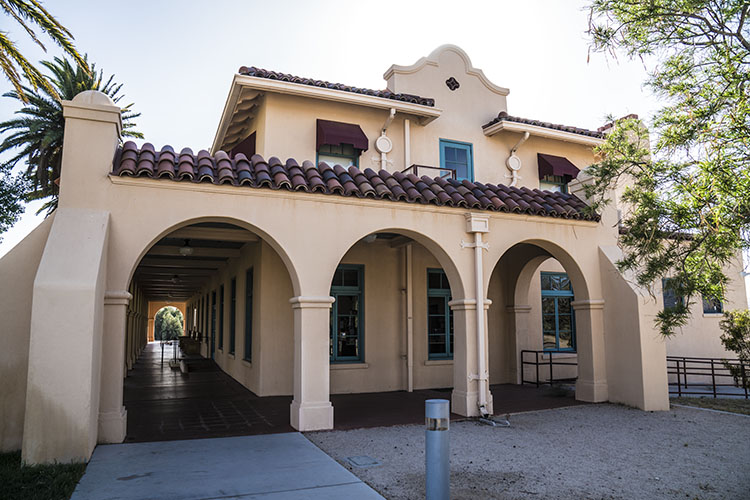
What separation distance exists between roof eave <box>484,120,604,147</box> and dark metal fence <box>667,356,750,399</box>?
6213 mm

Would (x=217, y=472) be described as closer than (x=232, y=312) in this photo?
Yes

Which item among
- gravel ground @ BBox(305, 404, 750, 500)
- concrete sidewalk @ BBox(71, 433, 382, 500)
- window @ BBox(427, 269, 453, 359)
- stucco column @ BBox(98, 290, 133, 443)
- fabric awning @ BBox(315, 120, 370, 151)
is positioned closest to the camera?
concrete sidewalk @ BBox(71, 433, 382, 500)

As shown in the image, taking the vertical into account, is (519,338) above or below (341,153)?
below

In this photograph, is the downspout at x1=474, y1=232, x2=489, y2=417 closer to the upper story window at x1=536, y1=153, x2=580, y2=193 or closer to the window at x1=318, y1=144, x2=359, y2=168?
the window at x1=318, y1=144, x2=359, y2=168

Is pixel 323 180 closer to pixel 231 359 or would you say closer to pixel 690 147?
pixel 690 147

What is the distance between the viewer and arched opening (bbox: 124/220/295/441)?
28.2 feet

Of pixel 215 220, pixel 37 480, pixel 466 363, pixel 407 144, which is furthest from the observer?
pixel 407 144

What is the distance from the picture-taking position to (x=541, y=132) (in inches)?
574

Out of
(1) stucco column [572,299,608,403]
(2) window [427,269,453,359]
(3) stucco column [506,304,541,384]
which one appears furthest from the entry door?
(1) stucco column [572,299,608,403]

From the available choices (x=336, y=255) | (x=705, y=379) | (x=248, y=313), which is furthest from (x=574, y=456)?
(x=705, y=379)

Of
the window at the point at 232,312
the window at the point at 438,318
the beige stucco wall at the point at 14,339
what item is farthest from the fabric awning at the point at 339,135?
the beige stucco wall at the point at 14,339

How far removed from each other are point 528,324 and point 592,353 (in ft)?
11.1

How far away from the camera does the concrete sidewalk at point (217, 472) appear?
513 cm

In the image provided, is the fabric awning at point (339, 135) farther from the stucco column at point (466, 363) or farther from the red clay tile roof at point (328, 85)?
the stucco column at point (466, 363)
